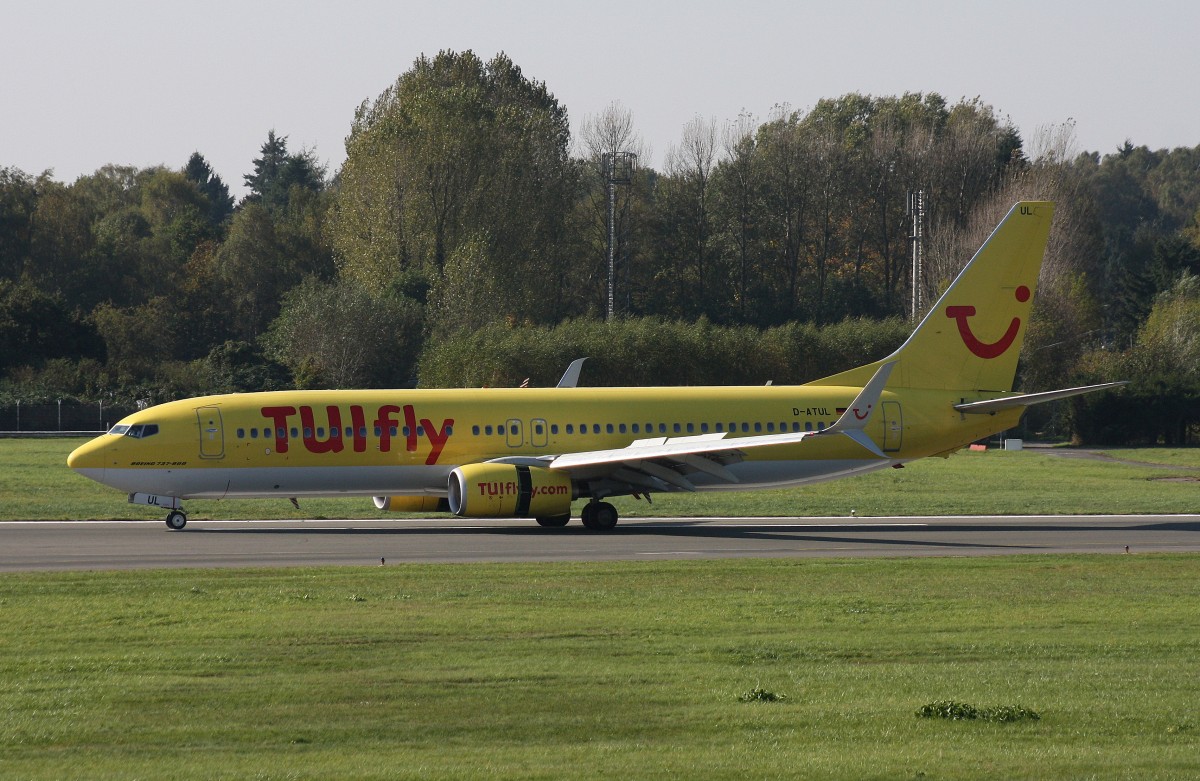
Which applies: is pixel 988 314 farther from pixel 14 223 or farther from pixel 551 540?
pixel 14 223

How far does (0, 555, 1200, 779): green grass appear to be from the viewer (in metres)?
13.2

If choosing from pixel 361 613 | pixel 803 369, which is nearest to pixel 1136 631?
pixel 361 613

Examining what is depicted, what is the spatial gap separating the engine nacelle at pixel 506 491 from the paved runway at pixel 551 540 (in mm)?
617

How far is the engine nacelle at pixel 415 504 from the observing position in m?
39.7

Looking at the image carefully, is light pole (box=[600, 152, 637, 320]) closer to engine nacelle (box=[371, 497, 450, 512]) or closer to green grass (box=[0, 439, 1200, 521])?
green grass (box=[0, 439, 1200, 521])

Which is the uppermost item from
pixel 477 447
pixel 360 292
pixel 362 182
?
pixel 362 182

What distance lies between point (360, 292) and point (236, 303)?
1362 inches

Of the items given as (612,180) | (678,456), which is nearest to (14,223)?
(612,180)

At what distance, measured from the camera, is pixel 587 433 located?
40.2m

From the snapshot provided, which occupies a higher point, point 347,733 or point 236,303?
point 236,303

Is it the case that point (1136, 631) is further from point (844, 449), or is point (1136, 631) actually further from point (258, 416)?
point (258, 416)

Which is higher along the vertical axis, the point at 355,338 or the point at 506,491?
the point at 355,338

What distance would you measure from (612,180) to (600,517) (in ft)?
201

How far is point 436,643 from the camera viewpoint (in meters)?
19.3
